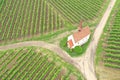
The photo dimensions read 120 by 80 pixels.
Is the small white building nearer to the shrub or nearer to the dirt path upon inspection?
the shrub

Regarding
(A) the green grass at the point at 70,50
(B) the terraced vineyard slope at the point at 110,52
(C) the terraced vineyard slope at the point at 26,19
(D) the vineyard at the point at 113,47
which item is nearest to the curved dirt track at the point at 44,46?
(A) the green grass at the point at 70,50

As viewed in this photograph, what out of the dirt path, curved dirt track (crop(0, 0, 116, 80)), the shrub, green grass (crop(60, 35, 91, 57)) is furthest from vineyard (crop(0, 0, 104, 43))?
the shrub

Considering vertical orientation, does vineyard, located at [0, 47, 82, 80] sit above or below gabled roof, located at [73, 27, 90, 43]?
below

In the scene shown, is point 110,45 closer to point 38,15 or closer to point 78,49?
point 78,49

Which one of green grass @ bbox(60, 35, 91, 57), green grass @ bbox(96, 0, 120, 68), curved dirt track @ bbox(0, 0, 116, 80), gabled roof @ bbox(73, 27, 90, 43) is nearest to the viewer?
curved dirt track @ bbox(0, 0, 116, 80)

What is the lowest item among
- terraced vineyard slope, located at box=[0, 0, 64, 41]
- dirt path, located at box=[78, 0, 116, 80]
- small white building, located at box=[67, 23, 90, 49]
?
dirt path, located at box=[78, 0, 116, 80]

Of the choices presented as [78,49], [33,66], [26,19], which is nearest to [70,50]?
[78,49]
